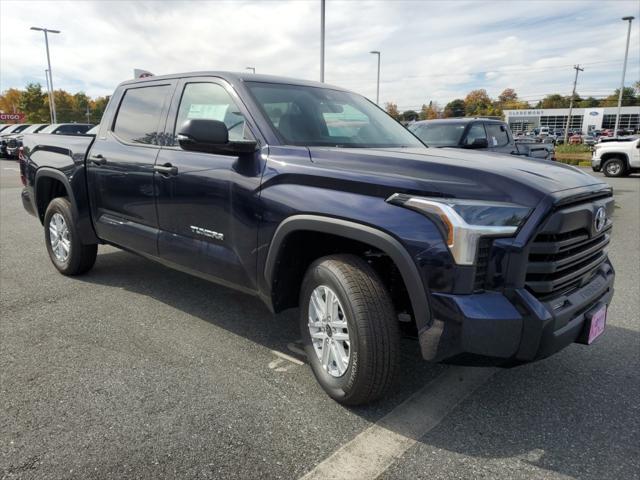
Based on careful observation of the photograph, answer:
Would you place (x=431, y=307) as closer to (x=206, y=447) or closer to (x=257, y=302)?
(x=206, y=447)

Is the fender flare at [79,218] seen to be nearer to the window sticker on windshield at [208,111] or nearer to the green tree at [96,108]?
the window sticker on windshield at [208,111]

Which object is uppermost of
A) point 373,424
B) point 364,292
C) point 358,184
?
point 358,184

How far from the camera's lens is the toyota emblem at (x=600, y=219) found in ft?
8.46

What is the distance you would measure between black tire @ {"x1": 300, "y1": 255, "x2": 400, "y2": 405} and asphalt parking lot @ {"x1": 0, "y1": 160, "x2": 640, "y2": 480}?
193 millimetres

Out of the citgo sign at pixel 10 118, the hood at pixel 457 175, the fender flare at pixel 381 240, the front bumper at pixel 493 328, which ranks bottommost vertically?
the front bumper at pixel 493 328

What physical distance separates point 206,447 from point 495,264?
1566mm

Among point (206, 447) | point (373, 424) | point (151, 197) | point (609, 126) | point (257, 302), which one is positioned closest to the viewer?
A: point (206, 447)

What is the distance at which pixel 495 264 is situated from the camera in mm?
2184

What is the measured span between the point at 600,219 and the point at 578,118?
96.1 meters

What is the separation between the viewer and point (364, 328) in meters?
2.44

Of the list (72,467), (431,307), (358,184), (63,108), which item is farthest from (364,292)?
(63,108)

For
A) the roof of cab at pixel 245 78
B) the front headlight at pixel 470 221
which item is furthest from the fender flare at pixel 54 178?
the front headlight at pixel 470 221

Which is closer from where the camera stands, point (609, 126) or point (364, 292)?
point (364, 292)

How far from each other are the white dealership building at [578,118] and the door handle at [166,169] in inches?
3155
